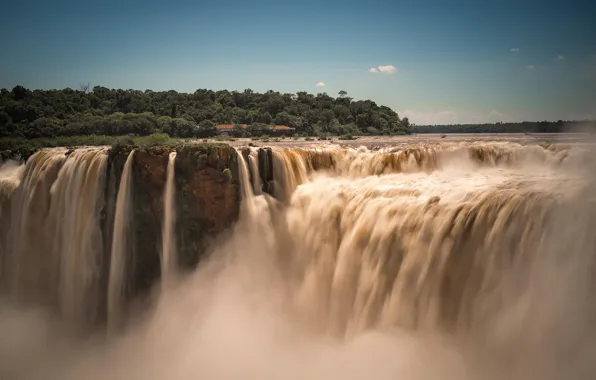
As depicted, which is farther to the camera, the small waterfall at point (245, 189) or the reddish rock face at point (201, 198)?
the small waterfall at point (245, 189)

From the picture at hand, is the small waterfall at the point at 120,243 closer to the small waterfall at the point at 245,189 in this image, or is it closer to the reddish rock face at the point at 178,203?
the reddish rock face at the point at 178,203

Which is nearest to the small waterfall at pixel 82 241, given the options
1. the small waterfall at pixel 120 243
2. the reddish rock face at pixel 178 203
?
the reddish rock face at pixel 178 203

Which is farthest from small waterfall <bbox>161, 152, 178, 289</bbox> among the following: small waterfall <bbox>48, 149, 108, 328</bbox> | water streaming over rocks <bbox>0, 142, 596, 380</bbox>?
small waterfall <bbox>48, 149, 108, 328</bbox>

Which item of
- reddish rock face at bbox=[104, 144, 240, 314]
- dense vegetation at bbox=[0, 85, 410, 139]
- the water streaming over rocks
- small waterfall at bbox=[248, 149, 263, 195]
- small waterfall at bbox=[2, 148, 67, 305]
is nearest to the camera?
the water streaming over rocks

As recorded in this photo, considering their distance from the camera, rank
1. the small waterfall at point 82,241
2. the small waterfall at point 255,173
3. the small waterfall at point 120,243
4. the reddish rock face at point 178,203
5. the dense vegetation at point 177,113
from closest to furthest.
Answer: the small waterfall at point 120,243 → the reddish rock face at point 178,203 → the small waterfall at point 82,241 → the small waterfall at point 255,173 → the dense vegetation at point 177,113

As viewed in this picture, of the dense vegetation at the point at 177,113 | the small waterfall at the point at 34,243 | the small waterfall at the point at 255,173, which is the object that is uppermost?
the dense vegetation at the point at 177,113

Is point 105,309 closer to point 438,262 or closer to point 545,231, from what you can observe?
point 438,262

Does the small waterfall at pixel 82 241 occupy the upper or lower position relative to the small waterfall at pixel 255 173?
lower

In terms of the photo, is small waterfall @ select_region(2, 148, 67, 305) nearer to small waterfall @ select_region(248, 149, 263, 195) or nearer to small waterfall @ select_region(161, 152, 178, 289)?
small waterfall @ select_region(161, 152, 178, 289)
